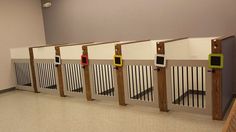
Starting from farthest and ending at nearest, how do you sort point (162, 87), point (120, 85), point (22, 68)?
point (22, 68)
point (120, 85)
point (162, 87)

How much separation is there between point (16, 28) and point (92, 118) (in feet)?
10.6

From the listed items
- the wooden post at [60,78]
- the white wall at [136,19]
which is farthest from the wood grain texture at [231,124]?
the wooden post at [60,78]

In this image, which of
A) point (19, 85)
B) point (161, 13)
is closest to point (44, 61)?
point (19, 85)

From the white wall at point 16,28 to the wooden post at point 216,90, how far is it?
13.6 feet

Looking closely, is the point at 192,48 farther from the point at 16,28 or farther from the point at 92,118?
the point at 16,28

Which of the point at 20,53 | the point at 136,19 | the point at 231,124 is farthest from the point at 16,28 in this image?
the point at 231,124

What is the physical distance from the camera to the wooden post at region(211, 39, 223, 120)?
273 centimetres

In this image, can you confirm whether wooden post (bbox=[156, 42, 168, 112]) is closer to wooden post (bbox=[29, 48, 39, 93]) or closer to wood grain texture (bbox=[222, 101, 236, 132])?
wood grain texture (bbox=[222, 101, 236, 132])

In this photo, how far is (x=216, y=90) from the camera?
2.80 meters

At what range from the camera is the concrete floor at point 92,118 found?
2795 mm

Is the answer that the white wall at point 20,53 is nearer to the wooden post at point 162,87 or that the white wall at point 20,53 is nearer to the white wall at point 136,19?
the white wall at point 136,19

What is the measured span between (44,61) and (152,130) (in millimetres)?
2603

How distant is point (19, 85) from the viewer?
5.22 meters

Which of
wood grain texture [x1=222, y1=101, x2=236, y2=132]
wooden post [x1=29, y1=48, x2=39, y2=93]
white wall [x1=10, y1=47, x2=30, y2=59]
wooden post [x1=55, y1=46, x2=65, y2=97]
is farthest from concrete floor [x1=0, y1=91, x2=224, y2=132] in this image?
wood grain texture [x1=222, y1=101, x2=236, y2=132]
